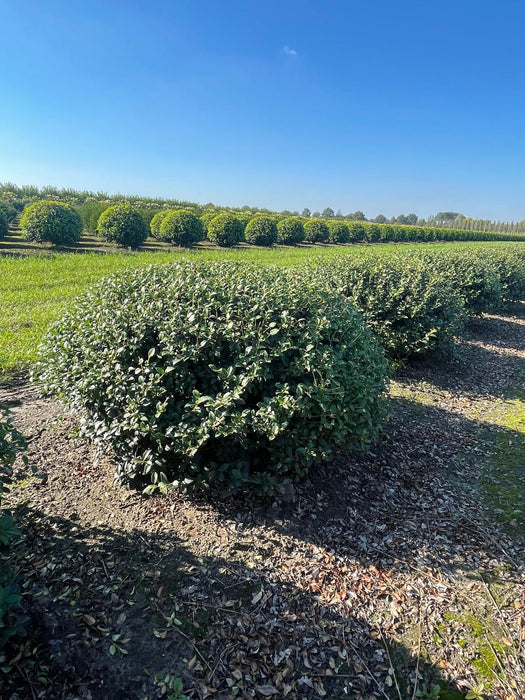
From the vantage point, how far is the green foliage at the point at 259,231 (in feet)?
77.5

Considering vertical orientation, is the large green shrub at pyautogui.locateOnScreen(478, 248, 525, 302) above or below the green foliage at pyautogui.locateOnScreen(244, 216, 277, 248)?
below

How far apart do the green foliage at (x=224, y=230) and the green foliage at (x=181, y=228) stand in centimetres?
144

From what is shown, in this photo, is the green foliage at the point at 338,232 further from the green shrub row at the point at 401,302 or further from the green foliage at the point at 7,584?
the green foliage at the point at 7,584

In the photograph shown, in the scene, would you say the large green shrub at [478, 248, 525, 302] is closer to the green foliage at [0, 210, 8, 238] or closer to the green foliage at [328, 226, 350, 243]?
the green foliage at [0, 210, 8, 238]

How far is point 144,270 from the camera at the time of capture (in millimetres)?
3418

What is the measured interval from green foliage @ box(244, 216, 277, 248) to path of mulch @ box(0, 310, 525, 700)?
2176 centimetres

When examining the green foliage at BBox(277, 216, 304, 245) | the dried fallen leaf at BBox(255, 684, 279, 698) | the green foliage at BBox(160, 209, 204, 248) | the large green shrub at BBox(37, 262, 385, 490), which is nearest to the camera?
the dried fallen leaf at BBox(255, 684, 279, 698)

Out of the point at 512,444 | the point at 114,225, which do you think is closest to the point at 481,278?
the point at 512,444

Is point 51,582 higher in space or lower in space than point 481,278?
lower

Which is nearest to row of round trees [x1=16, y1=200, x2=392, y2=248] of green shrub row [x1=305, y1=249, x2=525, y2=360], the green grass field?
the green grass field

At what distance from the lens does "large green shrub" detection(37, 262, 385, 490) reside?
7.64ft

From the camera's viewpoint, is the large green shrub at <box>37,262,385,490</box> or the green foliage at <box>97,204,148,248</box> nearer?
the large green shrub at <box>37,262,385,490</box>

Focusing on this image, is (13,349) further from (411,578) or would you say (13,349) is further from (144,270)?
(411,578)

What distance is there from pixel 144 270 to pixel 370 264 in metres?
3.69
